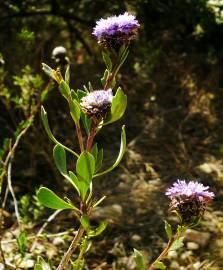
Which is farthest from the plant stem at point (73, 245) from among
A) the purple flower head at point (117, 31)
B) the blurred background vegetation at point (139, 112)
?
the blurred background vegetation at point (139, 112)

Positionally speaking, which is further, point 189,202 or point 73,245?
point 73,245

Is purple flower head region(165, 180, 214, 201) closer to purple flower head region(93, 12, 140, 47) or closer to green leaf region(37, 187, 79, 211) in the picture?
green leaf region(37, 187, 79, 211)

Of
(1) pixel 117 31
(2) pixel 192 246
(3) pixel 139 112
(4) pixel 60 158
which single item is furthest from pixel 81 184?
(3) pixel 139 112

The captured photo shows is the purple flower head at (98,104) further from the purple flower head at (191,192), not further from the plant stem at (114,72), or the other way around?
the purple flower head at (191,192)

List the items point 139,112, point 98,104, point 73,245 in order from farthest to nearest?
point 139,112
point 73,245
point 98,104

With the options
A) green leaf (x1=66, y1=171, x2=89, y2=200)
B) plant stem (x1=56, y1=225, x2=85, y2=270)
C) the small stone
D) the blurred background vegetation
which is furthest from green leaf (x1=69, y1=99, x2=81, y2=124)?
the small stone

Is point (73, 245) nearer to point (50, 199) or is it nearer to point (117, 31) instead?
point (50, 199)
